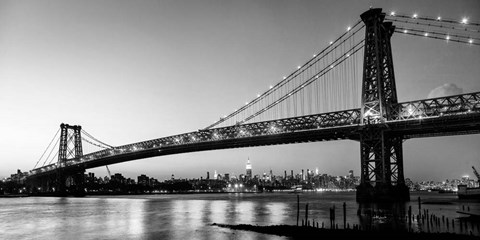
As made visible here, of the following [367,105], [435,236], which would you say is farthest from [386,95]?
[435,236]

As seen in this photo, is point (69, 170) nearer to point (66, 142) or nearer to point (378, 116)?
point (66, 142)

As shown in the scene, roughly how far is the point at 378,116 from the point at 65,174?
313 ft

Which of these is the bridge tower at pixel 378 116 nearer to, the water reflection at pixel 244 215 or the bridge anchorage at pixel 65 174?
the water reflection at pixel 244 215

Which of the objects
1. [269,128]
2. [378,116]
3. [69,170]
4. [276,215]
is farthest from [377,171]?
[69,170]

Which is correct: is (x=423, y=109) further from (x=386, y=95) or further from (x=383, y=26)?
(x=383, y=26)

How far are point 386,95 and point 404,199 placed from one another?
13.7 metres

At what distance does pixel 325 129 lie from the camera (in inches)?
2416

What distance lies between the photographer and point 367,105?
177ft

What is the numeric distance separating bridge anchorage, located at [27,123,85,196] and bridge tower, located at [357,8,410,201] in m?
84.8

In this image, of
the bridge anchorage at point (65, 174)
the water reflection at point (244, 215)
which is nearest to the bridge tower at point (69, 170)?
the bridge anchorage at point (65, 174)

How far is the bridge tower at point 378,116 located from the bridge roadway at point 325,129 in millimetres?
950

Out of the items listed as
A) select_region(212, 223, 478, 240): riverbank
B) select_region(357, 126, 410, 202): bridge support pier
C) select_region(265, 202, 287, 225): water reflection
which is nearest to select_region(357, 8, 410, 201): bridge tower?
select_region(357, 126, 410, 202): bridge support pier

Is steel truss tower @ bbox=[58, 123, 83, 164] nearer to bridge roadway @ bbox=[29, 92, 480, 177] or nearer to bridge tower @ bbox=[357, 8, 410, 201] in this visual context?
bridge roadway @ bbox=[29, 92, 480, 177]

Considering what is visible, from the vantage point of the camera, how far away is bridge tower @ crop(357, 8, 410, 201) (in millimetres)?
51344
